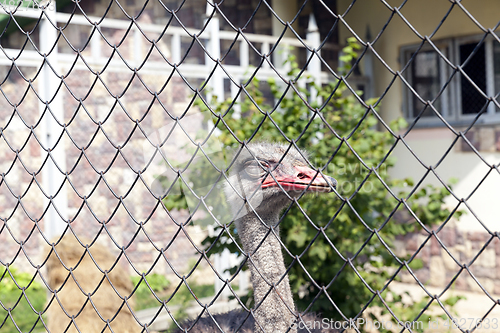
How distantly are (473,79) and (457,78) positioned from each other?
0.56ft

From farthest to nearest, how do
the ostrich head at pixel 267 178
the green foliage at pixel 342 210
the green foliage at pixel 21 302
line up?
1. the green foliage at pixel 21 302
2. the green foliage at pixel 342 210
3. the ostrich head at pixel 267 178

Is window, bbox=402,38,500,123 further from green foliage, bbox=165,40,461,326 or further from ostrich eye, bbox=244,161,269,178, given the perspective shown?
ostrich eye, bbox=244,161,269,178

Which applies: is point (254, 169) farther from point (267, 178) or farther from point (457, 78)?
point (457, 78)

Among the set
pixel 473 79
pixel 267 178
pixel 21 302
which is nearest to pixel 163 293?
pixel 21 302

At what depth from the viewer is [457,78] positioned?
5.94 m

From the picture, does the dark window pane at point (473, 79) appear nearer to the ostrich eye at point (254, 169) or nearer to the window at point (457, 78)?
the window at point (457, 78)

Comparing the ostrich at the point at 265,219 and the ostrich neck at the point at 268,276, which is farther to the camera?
the ostrich neck at the point at 268,276

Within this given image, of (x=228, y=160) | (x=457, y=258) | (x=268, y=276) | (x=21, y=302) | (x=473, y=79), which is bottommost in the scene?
(x=268, y=276)

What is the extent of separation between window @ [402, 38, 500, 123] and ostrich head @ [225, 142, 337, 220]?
3741 mm

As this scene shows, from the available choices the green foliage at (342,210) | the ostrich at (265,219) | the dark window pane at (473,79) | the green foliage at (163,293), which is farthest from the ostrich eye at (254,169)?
the dark window pane at (473,79)

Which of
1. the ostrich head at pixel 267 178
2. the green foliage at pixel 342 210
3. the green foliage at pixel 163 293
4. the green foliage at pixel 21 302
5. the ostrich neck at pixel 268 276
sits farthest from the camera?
the green foliage at pixel 163 293

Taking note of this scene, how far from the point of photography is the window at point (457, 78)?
225 inches

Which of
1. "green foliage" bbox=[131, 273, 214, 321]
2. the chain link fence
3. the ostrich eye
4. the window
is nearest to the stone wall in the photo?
the chain link fence

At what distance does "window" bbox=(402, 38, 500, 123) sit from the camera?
572 cm
